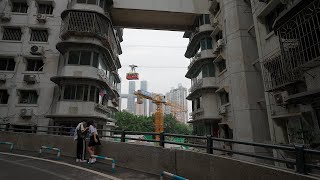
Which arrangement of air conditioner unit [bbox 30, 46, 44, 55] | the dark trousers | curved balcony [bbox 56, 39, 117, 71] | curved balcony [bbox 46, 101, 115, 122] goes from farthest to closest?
air conditioner unit [bbox 30, 46, 44, 55]
curved balcony [bbox 56, 39, 117, 71]
curved balcony [bbox 46, 101, 115, 122]
the dark trousers

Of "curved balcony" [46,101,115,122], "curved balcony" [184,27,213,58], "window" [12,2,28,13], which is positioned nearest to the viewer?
"curved balcony" [46,101,115,122]

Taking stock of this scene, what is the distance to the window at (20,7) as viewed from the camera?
24.8m

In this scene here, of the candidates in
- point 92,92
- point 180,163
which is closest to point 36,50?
point 92,92

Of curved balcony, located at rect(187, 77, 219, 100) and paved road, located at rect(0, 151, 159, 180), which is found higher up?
curved balcony, located at rect(187, 77, 219, 100)

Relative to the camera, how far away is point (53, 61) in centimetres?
2303

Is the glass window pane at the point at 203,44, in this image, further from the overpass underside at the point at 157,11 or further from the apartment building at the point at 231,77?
the overpass underside at the point at 157,11

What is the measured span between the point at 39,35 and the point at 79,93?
9995 millimetres

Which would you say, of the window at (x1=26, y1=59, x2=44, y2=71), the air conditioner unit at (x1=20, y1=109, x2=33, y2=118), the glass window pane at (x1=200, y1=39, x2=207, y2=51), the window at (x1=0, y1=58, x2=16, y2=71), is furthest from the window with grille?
the glass window pane at (x1=200, y1=39, x2=207, y2=51)

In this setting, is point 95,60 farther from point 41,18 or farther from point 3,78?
point 3,78

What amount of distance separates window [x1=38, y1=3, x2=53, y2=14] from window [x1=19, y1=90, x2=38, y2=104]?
9.91 meters

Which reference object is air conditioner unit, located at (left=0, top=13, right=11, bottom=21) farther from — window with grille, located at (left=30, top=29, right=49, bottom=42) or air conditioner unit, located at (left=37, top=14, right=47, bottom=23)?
air conditioner unit, located at (left=37, top=14, right=47, bottom=23)

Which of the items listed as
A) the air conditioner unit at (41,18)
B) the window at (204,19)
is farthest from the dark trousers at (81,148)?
the window at (204,19)

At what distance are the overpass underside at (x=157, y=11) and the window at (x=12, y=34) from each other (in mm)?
11278

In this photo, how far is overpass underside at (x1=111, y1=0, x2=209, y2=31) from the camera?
26500mm
